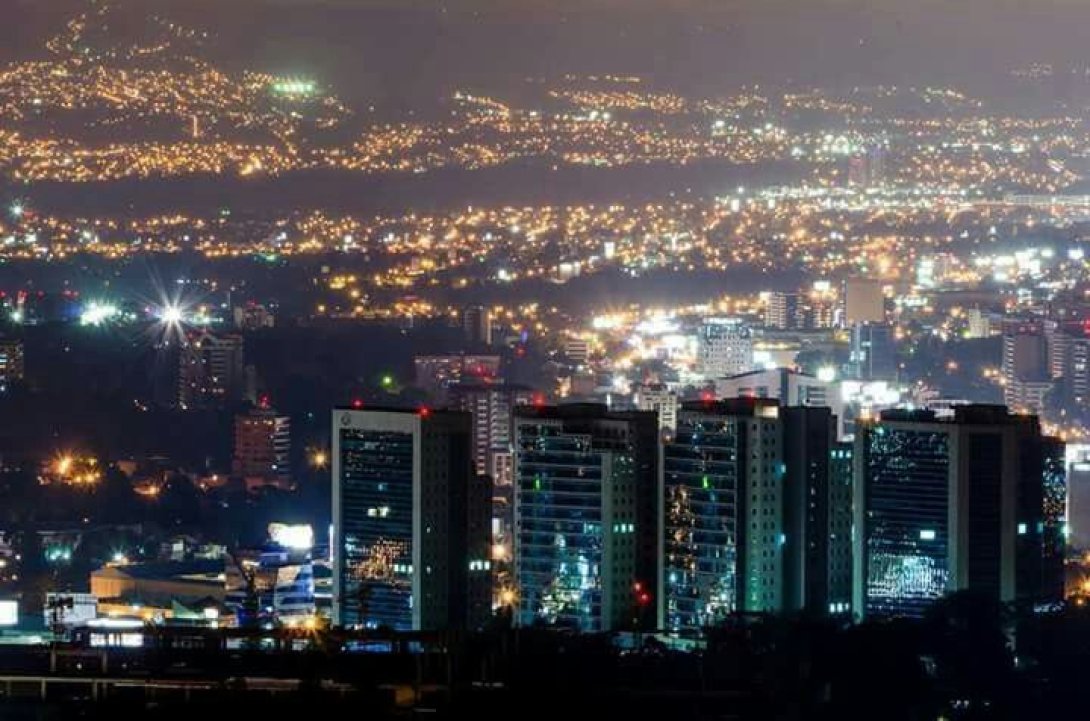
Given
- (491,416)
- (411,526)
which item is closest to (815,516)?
(411,526)

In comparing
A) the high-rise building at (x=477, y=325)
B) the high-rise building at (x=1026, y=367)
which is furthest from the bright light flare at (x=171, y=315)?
the high-rise building at (x=1026, y=367)

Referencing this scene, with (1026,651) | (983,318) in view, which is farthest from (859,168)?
(1026,651)

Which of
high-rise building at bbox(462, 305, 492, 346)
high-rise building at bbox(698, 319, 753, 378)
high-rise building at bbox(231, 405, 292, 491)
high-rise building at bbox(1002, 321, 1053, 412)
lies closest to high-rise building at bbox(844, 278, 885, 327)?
high-rise building at bbox(698, 319, 753, 378)

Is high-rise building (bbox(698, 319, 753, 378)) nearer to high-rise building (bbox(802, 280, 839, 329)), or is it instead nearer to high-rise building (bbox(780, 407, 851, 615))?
high-rise building (bbox(802, 280, 839, 329))

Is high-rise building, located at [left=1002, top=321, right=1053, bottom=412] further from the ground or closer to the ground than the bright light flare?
closer to the ground

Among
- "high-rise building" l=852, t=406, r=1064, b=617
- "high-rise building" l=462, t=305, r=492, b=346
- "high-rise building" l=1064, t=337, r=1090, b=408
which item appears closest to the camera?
"high-rise building" l=852, t=406, r=1064, b=617

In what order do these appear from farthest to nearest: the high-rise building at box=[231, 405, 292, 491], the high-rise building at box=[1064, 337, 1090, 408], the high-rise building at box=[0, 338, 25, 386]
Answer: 1. the high-rise building at box=[0, 338, 25, 386]
2. the high-rise building at box=[1064, 337, 1090, 408]
3. the high-rise building at box=[231, 405, 292, 491]
